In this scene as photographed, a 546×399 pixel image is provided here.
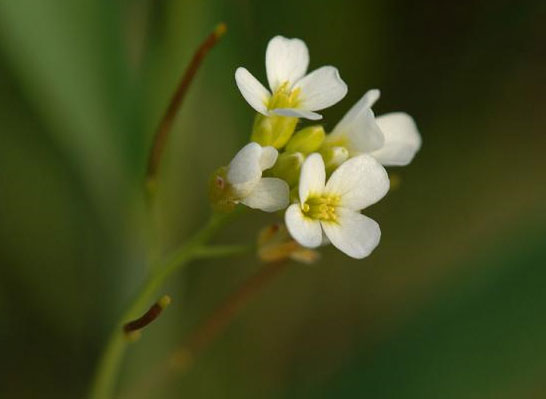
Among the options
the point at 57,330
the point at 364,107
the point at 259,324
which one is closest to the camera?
the point at 364,107

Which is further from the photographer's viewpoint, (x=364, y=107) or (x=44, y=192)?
(x=44, y=192)

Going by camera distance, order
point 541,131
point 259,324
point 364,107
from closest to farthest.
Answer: point 364,107 → point 259,324 → point 541,131

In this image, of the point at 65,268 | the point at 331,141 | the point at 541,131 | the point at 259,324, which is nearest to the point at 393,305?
→ the point at 259,324

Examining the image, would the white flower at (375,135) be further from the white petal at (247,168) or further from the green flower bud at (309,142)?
the white petal at (247,168)

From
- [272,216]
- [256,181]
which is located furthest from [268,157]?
[272,216]

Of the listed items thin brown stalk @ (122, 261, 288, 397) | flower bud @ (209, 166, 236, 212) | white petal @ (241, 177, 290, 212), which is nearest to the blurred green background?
thin brown stalk @ (122, 261, 288, 397)

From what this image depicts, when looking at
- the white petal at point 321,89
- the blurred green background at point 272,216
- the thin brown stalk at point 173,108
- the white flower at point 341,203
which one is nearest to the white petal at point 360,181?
the white flower at point 341,203

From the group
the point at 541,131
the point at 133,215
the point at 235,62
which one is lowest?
the point at 541,131

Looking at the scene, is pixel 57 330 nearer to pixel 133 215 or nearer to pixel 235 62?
pixel 133 215
